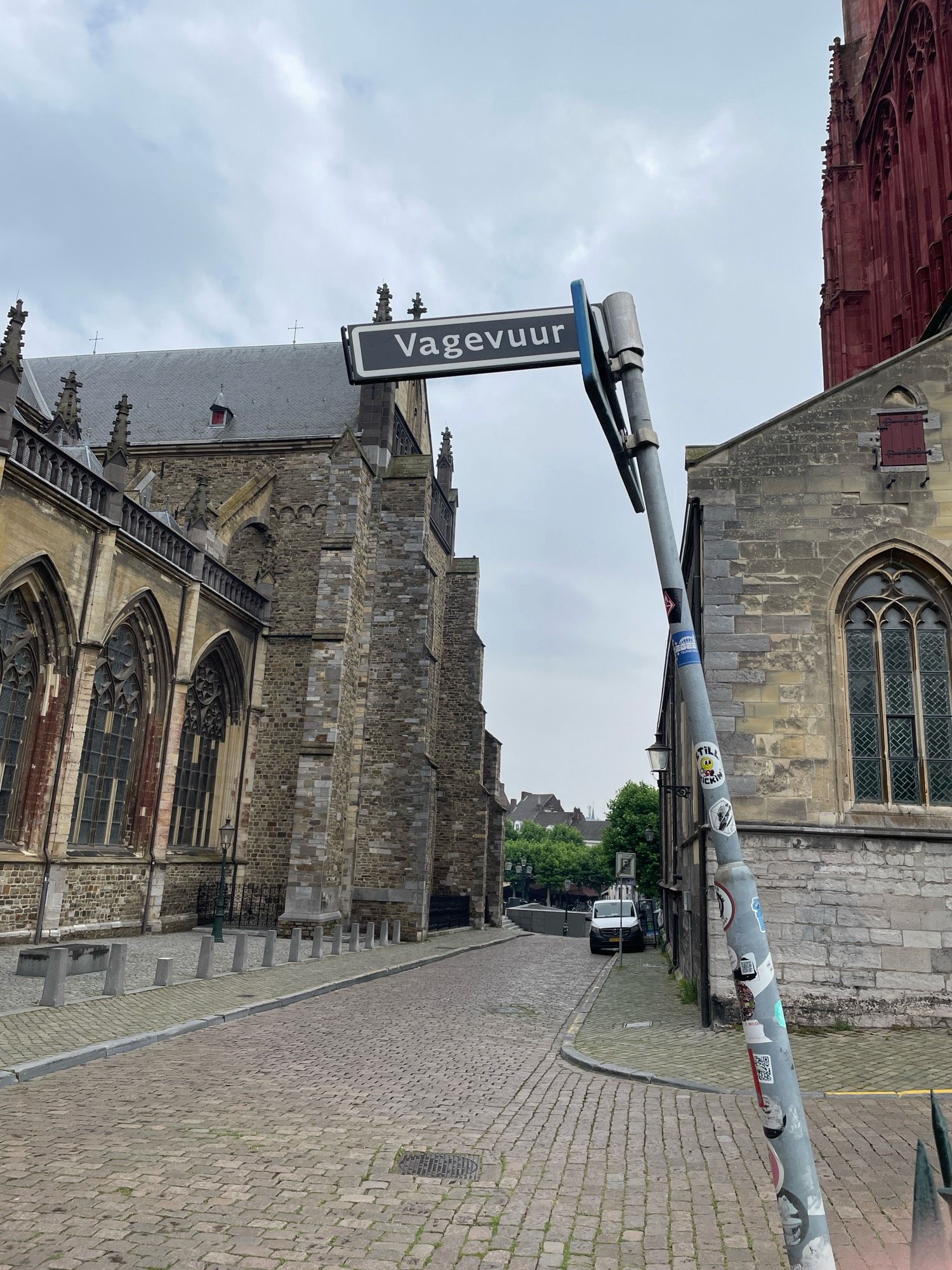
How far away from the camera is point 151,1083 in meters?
6.88

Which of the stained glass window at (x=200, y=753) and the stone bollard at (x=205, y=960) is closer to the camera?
the stone bollard at (x=205, y=960)

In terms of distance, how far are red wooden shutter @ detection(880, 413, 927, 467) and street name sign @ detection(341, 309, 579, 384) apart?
954cm

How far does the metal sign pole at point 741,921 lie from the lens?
2611 mm

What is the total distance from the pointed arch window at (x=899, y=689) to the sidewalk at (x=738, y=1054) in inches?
107

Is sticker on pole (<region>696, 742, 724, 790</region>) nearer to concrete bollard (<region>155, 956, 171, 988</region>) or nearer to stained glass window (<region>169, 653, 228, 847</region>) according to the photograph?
concrete bollard (<region>155, 956, 171, 988</region>)

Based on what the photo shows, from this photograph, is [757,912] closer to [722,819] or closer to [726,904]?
[726,904]

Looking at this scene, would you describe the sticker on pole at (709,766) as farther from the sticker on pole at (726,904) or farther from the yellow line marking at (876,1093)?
the yellow line marking at (876,1093)

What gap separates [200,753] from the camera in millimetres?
22844

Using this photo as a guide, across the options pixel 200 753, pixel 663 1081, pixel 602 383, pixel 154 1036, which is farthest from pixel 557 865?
pixel 602 383

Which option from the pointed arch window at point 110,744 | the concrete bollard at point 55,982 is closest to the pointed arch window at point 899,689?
the concrete bollard at point 55,982

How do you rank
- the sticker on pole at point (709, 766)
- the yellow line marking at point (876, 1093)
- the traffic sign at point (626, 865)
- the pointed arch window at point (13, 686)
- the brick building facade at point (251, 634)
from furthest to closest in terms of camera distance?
the traffic sign at point (626, 865)
the brick building facade at point (251, 634)
the pointed arch window at point (13, 686)
the yellow line marking at point (876, 1093)
the sticker on pole at point (709, 766)

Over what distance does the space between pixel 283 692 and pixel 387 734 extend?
3120 mm

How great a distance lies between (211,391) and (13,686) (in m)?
17.1

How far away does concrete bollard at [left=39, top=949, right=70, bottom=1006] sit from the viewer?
32.1ft
